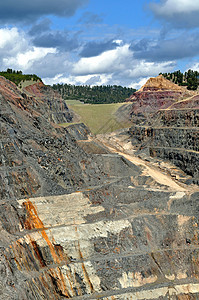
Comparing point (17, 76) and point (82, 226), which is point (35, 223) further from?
point (17, 76)

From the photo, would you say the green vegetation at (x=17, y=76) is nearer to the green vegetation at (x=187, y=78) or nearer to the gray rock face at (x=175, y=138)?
the gray rock face at (x=175, y=138)

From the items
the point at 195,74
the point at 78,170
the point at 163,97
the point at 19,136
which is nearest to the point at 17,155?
the point at 19,136

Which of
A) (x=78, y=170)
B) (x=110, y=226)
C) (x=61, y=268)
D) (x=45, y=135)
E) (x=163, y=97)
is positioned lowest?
(x=61, y=268)

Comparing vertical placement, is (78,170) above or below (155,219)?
above

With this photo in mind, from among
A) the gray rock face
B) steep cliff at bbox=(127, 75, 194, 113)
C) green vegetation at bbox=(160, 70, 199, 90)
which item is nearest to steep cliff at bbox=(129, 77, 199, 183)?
the gray rock face

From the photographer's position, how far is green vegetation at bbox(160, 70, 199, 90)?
13562cm

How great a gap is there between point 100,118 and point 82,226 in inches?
3764

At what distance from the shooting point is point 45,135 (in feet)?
203

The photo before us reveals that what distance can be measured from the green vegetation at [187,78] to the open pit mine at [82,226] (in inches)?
3065

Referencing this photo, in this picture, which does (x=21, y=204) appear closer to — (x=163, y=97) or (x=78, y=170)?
(x=78, y=170)

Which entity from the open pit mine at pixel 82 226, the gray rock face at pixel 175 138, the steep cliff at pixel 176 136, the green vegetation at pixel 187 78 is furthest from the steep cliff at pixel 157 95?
the open pit mine at pixel 82 226

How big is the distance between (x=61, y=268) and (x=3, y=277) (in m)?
8.31

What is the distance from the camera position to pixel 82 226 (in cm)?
4303

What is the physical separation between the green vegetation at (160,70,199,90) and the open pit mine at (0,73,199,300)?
7784 cm
